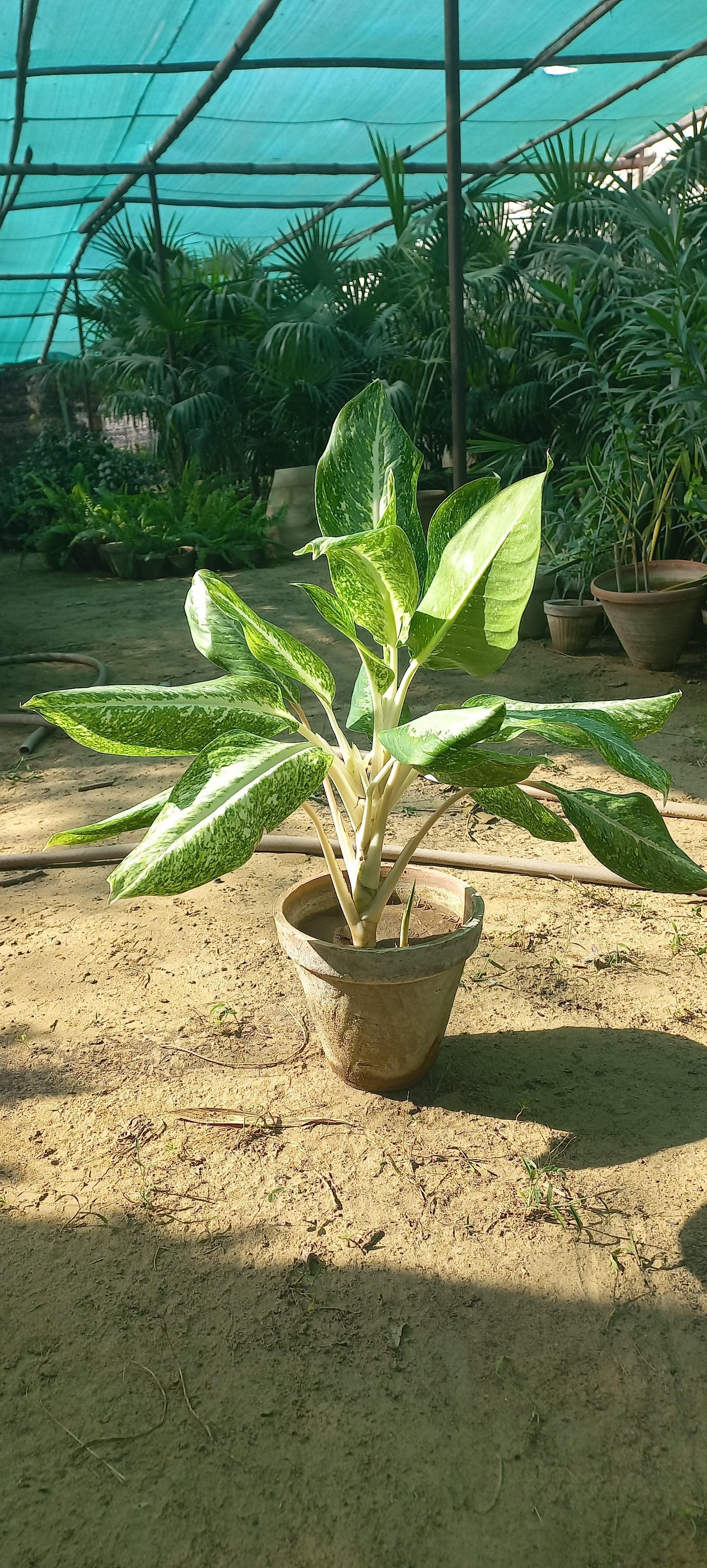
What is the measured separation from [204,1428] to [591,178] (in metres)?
6.64

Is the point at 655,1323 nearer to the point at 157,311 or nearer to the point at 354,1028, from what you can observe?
the point at 354,1028

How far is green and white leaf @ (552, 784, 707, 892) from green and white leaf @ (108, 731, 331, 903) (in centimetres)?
38

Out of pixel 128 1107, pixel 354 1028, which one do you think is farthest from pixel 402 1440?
pixel 128 1107

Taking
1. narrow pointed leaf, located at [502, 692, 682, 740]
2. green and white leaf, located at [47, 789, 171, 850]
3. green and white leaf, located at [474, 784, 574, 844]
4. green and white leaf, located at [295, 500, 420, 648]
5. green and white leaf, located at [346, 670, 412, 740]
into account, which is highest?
green and white leaf, located at [295, 500, 420, 648]

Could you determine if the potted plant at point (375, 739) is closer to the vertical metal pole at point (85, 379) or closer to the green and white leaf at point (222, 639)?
the green and white leaf at point (222, 639)

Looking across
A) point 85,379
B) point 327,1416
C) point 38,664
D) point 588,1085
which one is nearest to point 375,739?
point 588,1085

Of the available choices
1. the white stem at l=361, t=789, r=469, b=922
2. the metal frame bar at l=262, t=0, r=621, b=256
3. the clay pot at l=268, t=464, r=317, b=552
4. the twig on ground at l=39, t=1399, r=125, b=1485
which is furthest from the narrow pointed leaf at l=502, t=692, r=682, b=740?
the clay pot at l=268, t=464, r=317, b=552

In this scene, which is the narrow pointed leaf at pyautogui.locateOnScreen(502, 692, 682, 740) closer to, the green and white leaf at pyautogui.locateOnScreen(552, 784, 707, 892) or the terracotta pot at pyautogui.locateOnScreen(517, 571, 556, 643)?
the green and white leaf at pyautogui.locateOnScreen(552, 784, 707, 892)

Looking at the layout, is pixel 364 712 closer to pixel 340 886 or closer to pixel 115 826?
pixel 340 886

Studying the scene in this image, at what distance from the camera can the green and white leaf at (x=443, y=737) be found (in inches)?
46.5

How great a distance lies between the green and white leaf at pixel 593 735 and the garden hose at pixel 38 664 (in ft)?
7.65

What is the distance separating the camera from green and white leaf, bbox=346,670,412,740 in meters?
1.77

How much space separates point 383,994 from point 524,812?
1.16 feet

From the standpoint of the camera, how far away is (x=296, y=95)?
638 centimetres
